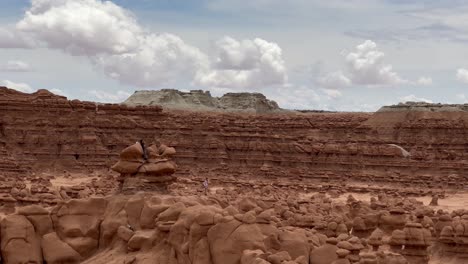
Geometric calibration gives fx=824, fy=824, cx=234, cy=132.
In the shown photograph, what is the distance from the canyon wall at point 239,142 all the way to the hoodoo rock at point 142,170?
37.9 meters

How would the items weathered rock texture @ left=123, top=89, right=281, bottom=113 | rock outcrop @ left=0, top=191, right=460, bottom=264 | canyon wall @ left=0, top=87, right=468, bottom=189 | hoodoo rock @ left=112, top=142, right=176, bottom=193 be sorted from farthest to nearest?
weathered rock texture @ left=123, top=89, right=281, bottom=113, canyon wall @ left=0, top=87, right=468, bottom=189, hoodoo rock @ left=112, top=142, right=176, bottom=193, rock outcrop @ left=0, top=191, right=460, bottom=264

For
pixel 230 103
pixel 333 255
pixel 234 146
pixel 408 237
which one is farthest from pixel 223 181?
pixel 230 103

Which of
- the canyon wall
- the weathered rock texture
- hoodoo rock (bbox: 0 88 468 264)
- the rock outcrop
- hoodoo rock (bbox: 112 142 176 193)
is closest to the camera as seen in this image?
the rock outcrop

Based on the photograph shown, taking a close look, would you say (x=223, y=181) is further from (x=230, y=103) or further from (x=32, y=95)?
(x=230, y=103)

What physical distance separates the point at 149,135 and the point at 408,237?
47291 mm

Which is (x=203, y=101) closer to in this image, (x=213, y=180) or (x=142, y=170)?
(x=213, y=180)

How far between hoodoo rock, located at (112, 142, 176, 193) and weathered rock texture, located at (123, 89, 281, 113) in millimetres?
87643

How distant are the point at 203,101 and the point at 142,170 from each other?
94.8 meters

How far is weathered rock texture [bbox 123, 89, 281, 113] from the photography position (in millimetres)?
106250

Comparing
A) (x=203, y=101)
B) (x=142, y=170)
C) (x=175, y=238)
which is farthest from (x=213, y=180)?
(x=203, y=101)

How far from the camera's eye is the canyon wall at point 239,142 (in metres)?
55.6

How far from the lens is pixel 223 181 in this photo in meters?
52.2

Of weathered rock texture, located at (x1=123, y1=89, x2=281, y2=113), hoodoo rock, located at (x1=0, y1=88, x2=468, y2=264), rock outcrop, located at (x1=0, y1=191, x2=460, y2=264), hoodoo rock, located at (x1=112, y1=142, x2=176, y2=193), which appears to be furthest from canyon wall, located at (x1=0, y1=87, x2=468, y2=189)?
weathered rock texture, located at (x1=123, y1=89, x2=281, y2=113)

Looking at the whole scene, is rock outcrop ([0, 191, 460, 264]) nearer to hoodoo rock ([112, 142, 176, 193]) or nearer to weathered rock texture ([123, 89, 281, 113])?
hoodoo rock ([112, 142, 176, 193])
